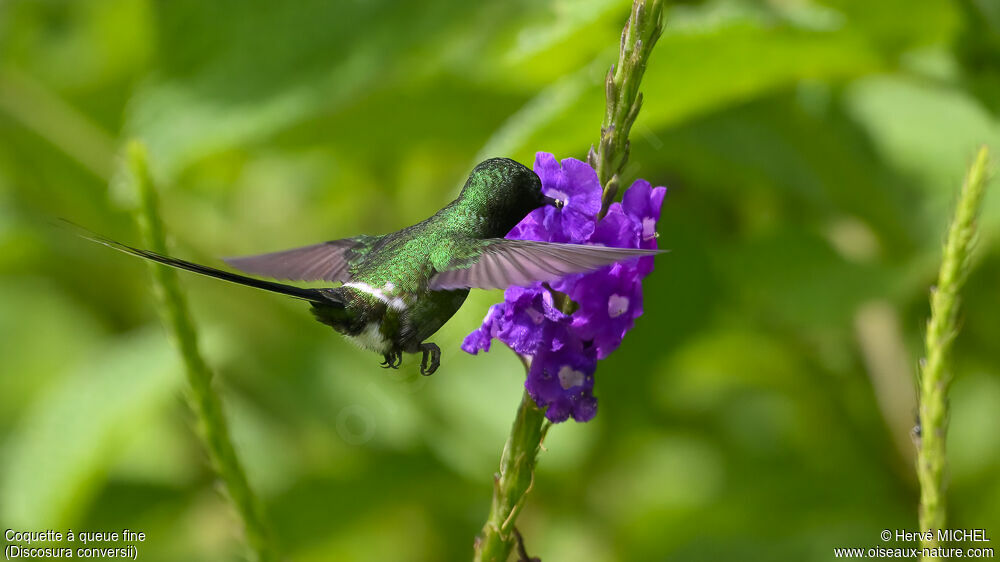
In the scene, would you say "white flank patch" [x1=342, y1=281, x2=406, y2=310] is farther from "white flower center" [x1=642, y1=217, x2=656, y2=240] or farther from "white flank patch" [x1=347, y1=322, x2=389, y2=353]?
"white flower center" [x1=642, y1=217, x2=656, y2=240]

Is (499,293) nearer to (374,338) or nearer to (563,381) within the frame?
(374,338)

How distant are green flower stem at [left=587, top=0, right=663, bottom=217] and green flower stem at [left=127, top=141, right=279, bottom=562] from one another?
0.63 m

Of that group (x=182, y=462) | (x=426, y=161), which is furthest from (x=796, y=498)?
(x=182, y=462)

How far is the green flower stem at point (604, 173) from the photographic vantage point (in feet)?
3.24

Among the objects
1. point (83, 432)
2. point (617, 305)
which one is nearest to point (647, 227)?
point (617, 305)

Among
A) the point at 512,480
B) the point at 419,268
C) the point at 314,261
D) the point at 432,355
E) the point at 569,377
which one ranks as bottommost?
the point at 512,480

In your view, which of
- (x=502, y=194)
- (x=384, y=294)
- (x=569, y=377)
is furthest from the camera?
(x=384, y=294)

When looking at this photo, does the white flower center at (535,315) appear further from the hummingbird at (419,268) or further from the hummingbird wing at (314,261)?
the hummingbird wing at (314,261)

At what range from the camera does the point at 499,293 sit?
1430 mm

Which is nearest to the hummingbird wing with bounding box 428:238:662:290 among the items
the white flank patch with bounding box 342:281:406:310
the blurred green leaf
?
the white flank patch with bounding box 342:281:406:310

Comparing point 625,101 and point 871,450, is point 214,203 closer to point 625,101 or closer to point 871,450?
point 871,450

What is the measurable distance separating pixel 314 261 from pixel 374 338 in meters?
0.26

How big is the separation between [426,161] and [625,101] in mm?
1931

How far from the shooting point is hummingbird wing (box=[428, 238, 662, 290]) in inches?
36.1
